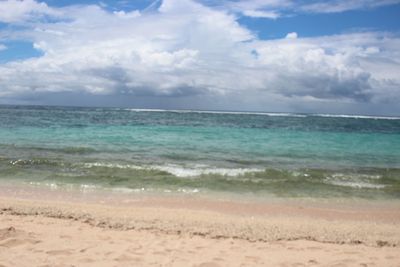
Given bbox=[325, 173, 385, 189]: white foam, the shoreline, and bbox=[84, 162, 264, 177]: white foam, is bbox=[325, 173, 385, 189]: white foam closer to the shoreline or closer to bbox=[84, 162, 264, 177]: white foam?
the shoreline

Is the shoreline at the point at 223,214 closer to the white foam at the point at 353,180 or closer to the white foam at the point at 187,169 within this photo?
the white foam at the point at 353,180

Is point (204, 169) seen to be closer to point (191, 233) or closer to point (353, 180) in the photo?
point (353, 180)

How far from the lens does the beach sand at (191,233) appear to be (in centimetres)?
616

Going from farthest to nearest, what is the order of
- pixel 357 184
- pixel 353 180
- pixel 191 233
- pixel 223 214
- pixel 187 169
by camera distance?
pixel 187 169 < pixel 353 180 < pixel 357 184 < pixel 223 214 < pixel 191 233

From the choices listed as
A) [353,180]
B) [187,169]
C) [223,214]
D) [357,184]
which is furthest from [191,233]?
[353,180]

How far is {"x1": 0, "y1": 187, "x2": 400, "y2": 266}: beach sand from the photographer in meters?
6.16

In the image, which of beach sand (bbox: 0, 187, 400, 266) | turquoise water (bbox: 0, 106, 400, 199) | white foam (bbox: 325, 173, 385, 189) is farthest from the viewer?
white foam (bbox: 325, 173, 385, 189)

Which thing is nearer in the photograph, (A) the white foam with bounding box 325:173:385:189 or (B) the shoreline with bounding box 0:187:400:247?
(B) the shoreline with bounding box 0:187:400:247

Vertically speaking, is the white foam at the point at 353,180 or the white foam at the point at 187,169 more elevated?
the white foam at the point at 187,169

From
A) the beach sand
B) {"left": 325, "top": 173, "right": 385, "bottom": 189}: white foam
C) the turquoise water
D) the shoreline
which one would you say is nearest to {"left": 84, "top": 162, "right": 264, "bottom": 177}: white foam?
the turquoise water

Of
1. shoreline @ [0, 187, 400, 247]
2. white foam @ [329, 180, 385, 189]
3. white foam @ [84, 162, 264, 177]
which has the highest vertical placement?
white foam @ [84, 162, 264, 177]

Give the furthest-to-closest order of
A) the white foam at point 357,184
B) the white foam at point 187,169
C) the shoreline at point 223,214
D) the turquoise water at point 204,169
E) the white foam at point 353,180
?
1. the white foam at point 187,169
2. the white foam at point 353,180
3. the white foam at point 357,184
4. the turquoise water at point 204,169
5. the shoreline at point 223,214

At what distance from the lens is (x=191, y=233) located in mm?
7555

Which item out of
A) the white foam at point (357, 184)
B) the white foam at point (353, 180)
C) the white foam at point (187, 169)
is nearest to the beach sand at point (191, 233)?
the white foam at point (357, 184)
